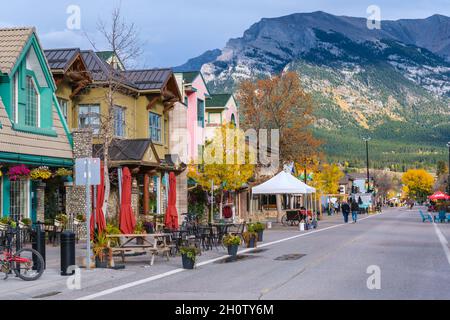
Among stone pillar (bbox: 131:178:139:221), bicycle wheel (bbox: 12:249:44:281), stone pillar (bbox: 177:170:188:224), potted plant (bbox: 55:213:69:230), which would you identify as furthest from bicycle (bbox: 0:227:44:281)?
stone pillar (bbox: 177:170:188:224)

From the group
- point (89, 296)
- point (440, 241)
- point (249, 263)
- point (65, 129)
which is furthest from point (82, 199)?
point (89, 296)

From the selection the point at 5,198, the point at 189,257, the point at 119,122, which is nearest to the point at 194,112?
the point at 119,122

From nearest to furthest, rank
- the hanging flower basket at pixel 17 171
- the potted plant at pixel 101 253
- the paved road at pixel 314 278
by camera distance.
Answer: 1. the paved road at pixel 314 278
2. the potted plant at pixel 101 253
3. the hanging flower basket at pixel 17 171

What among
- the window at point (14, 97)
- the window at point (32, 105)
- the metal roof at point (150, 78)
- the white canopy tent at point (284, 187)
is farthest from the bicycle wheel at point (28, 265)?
the white canopy tent at point (284, 187)

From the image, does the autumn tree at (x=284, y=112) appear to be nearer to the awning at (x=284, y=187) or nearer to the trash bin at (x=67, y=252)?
the awning at (x=284, y=187)

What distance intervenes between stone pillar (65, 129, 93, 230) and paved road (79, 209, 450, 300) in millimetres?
9176

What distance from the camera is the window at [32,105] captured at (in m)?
25.7

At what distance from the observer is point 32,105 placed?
25922 millimetres

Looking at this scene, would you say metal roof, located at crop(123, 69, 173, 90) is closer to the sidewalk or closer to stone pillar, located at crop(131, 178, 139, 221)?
stone pillar, located at crop(131, 178, 139, 221)

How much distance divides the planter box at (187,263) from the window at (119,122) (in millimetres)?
16188

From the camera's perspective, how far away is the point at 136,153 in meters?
31.2

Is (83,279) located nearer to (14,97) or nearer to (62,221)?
(14,97)

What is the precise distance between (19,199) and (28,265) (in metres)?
10.9
